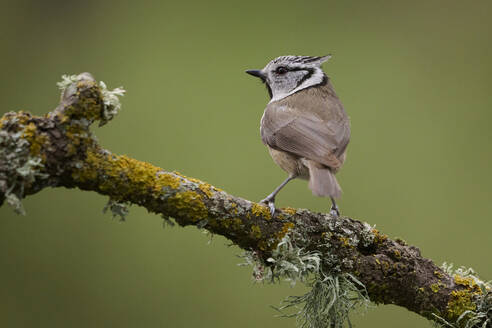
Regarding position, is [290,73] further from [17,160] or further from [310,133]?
[17,160]

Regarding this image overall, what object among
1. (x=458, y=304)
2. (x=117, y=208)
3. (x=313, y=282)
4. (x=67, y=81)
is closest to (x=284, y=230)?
(x=313, y=282)

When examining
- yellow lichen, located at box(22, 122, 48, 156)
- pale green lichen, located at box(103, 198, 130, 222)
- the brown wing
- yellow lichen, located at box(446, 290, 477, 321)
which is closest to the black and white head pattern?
the brown wing

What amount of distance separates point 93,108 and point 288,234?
0.94 meters

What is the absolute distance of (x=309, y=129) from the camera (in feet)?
10.7

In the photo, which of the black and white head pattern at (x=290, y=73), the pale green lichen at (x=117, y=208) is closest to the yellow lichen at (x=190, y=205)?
the pale green lichen at (x=117, y=208)

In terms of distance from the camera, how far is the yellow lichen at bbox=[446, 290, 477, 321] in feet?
7.89

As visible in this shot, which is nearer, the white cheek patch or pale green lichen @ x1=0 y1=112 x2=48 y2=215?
pale green lichen @ x1=0 y1=112 x2=48 y2=215

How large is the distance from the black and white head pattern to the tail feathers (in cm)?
136

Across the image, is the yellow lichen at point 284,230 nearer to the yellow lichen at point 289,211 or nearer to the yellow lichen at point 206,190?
the yellow lichen at point 289,211

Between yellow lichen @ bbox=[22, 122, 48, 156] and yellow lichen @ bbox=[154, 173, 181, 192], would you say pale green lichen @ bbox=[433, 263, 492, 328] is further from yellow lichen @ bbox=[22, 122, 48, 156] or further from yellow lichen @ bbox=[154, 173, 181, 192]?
yellow lichen @ bbox=[22, 122, 48, 156]

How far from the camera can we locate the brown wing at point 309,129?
3.09 m

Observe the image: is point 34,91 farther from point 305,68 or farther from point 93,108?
point 93,108

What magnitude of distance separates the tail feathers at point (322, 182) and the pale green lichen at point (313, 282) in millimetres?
475

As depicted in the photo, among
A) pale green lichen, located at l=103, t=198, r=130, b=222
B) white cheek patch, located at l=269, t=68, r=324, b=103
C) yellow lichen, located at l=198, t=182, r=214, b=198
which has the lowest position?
pale green lichen, located at l=103, t=198, r=130, b=222
